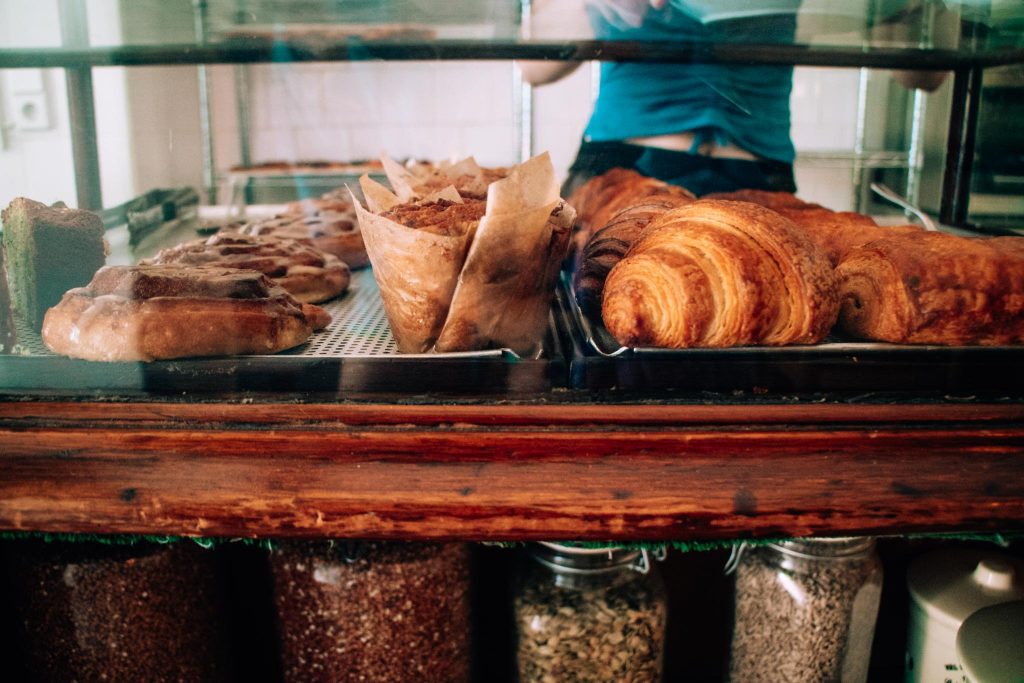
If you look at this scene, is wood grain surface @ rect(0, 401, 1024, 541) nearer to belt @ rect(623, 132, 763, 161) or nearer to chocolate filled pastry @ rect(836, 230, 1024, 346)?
A: chocolate filled pastry @ rect(836, 230, 1024, 346)

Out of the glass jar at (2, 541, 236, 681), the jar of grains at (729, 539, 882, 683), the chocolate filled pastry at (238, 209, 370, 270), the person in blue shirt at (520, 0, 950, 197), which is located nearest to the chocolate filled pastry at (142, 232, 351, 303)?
the chocolate filled pastry at (238, 209, 370, 270)

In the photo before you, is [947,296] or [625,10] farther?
[625,10]

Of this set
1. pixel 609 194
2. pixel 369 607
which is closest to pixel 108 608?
pixel 369 607

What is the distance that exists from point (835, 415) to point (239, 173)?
2.24 metres

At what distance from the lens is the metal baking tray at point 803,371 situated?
0.95 m

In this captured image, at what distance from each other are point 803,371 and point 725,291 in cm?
14

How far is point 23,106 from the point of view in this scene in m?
1.14

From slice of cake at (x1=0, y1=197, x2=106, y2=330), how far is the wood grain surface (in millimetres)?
237

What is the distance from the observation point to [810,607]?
1.17 meters

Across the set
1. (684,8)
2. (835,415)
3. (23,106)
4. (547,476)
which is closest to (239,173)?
(23,106)

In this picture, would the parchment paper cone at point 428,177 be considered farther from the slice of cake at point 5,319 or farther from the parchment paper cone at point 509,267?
the slice of cake at point 5,319

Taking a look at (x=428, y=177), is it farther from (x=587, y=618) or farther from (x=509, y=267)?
(x=587, y=618)

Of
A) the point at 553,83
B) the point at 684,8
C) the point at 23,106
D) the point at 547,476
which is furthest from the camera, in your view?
the point at 553,83

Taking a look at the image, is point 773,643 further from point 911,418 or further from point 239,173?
point 239,173
